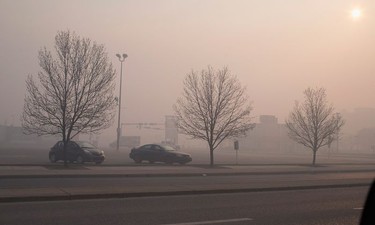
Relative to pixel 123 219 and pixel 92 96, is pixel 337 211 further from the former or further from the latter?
pixel 92 96

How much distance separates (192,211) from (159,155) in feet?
70.8

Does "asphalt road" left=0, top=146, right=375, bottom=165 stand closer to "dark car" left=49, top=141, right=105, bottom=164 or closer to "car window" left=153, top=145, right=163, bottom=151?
"dark car" left=49, top=141, right=105, bottom=164

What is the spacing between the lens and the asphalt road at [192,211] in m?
9.59

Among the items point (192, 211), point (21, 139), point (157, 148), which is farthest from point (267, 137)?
point (192, 211)

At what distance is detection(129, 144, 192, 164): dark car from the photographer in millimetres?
32300

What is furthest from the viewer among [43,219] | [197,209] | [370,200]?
[197,209]

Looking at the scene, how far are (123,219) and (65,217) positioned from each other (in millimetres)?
1264

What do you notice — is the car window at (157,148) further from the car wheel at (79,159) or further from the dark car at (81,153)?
the car wheel at (79,159)

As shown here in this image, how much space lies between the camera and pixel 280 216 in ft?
34.8

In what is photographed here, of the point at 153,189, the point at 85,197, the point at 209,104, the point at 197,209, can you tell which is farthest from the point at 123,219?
the point at 209,104

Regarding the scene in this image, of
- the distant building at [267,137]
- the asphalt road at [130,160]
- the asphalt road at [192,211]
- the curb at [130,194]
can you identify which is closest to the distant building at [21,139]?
the distant building at [267,137]

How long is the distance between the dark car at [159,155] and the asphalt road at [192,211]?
59.2 ft

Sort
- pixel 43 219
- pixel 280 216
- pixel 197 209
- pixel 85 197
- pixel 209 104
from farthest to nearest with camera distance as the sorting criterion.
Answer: pixel 209 104 < pixel 85 197 < pixel 197 209 < pixel 280 216 < pixel 43 219

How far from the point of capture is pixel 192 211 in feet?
36.0
